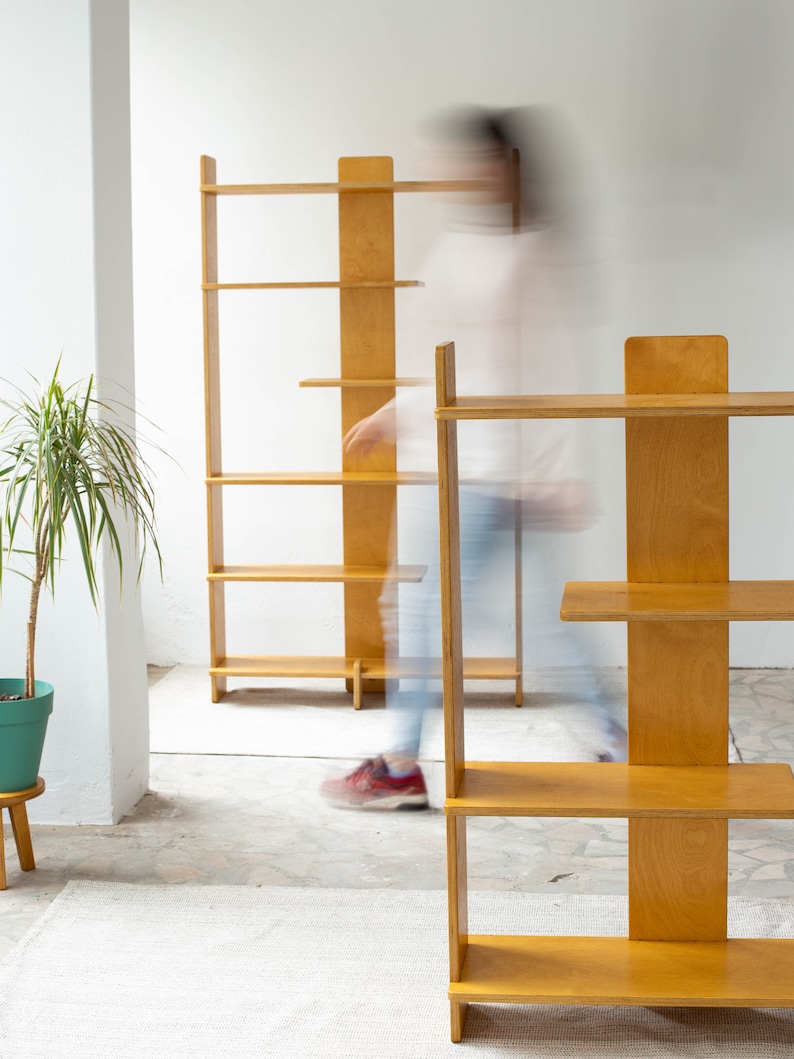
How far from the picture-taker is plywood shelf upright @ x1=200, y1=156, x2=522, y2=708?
15.3ft

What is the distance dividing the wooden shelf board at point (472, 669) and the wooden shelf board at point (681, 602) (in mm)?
2183

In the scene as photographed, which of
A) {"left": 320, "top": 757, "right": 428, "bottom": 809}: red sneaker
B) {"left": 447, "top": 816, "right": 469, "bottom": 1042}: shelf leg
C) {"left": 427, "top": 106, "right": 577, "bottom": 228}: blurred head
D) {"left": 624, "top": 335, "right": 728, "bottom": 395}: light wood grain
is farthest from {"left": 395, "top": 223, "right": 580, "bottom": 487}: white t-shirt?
{"left": 447, "top": 816, "right": 469, "bottom": 1042}: shelf leg

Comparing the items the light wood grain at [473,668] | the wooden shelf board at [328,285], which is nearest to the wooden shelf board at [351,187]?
the wooden shelf board at [328,285]

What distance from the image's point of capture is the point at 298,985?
2.68m

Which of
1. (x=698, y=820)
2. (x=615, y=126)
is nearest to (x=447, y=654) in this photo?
(x=698, y=820)

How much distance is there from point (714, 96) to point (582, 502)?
189cm

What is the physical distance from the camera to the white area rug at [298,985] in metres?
2.45

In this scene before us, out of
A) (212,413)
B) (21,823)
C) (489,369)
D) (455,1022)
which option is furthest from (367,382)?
(455,1022)

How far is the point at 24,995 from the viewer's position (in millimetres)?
2652

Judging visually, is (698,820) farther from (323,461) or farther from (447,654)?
(323,461)

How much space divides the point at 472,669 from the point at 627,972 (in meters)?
2.37

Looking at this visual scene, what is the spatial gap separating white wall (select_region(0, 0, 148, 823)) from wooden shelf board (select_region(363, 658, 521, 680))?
1320 millimetres

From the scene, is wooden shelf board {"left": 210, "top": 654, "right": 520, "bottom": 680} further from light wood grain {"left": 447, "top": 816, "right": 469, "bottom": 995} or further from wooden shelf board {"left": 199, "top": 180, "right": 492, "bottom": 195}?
light wood grain {"left": 447, "top": 816, "right": 469, "bottom": 995}

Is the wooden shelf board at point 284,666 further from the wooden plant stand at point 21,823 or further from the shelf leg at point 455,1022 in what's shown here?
the shelf leg at point 455,1022
